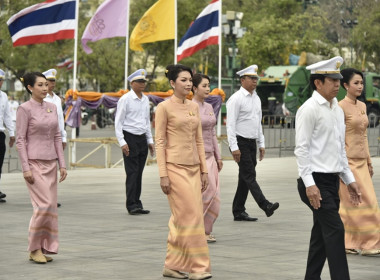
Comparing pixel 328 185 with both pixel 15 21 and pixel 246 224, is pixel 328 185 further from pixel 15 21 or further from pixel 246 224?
pixel 15 21

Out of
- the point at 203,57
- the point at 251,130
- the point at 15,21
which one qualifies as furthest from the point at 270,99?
the point at 251,130

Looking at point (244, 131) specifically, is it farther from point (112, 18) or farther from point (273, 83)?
point (273, 83)

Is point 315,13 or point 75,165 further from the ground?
point 315,13

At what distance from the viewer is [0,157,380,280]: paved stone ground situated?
8.62m

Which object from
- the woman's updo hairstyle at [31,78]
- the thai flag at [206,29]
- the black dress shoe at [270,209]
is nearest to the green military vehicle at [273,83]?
the thai flag at [206,29]

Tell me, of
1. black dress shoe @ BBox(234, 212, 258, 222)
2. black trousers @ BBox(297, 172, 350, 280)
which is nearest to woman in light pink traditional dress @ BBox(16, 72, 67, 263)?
black trousers @ BBox(297, 172, 350, 280)

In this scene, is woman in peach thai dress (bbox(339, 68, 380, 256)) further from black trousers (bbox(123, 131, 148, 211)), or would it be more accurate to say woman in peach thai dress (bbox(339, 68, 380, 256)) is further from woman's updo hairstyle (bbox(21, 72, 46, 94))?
black trousers (bbox(123, 131, 148, 211))

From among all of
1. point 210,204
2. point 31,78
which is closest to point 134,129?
point 210,204

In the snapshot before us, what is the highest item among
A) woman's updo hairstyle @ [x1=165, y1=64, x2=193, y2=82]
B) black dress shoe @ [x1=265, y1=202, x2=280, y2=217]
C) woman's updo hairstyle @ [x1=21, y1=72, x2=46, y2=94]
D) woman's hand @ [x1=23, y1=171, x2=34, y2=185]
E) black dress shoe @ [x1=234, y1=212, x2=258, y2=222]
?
woman's updo hairstyle @ [x1=165, y1=64, x2=193, y2=82]

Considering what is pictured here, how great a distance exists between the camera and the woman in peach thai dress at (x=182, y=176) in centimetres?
831

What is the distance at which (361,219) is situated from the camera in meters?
9.64

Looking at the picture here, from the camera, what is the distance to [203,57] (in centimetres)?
6050

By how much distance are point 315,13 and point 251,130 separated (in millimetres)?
48588

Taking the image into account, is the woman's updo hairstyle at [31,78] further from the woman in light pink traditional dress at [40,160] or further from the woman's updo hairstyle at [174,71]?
the woman's updo hairstyle at [174,71]
